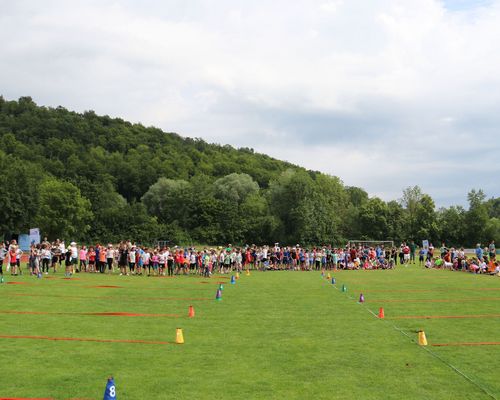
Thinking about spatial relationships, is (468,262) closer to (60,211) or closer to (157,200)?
(60,211)

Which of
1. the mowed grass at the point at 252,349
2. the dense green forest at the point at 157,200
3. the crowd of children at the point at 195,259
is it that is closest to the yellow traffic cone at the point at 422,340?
the mowed grass at the point at 252,349

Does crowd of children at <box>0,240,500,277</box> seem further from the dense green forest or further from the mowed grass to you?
the dense green forest

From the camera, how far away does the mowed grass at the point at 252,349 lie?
834cm

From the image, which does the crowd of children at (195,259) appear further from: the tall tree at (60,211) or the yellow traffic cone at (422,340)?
the tall tree at (60,211)

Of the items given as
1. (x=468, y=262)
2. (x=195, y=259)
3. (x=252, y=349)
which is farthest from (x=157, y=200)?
(x=252, y=349)

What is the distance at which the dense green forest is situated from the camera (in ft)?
258

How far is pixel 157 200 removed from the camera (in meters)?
104

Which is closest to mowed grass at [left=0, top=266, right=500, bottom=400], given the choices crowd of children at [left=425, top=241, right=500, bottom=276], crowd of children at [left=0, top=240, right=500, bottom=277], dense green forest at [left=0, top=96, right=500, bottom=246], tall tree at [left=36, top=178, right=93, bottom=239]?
crowd of children at [left=0, top=240, right=500, bottom=277]

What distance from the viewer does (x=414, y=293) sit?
22.1 meters

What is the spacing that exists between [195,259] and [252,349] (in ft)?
77.2

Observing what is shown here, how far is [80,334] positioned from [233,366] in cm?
456

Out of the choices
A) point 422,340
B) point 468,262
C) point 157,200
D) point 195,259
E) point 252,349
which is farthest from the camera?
point 157,200

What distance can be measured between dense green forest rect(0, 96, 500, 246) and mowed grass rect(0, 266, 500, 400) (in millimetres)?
60443

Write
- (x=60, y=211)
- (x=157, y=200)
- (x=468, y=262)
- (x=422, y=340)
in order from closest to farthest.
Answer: (x=422, y=340) < (x=468, y=262) < (x=60, y=211) < (x=157, y=200)
